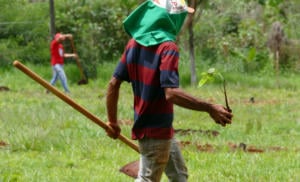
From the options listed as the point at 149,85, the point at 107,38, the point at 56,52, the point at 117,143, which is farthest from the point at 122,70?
the point at 107,38

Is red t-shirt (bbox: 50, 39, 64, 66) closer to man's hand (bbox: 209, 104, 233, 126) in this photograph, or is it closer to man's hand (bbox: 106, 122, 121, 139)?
man's hand (bbox: 106, 122, 121, 139)

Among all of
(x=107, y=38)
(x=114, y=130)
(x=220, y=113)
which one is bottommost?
(x=107, y=38)

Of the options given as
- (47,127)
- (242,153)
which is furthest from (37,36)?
(242,153)

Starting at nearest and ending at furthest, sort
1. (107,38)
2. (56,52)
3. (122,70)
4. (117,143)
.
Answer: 1. (122,70)
2. (117,143)
3. (56,52)
4. (107,38)

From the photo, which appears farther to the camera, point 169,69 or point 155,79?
point 155,79

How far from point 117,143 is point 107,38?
49.6ft

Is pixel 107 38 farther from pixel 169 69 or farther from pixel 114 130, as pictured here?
pixel 169 69

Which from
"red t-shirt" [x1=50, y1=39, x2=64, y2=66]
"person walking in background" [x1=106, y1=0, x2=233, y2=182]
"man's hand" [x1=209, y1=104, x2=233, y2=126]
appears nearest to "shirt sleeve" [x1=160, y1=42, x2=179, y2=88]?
"person walking in background" [x1=106, y1=0, x2=233, y2=182]

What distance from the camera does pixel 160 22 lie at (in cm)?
454

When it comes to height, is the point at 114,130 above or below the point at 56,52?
above

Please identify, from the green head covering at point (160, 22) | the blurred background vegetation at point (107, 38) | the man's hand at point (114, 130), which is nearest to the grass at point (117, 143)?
the man's hand at point (114, 130)

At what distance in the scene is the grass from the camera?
A: 7.21 meters

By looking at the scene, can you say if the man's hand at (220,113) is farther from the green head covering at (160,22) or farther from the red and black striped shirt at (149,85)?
the green head covering at (160,22)

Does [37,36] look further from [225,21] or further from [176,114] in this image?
[176,114]
